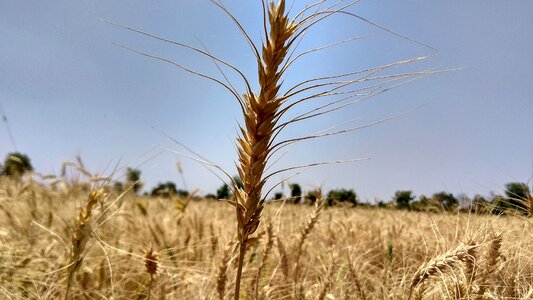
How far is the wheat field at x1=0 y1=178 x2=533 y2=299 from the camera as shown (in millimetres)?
1421

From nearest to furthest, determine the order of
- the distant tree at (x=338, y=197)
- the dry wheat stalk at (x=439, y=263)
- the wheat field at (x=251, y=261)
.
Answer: the dry wheat stalk at (x=439, y=263), the wheat field at (x=251, y=261), the distant tree at (x=338, y=197)

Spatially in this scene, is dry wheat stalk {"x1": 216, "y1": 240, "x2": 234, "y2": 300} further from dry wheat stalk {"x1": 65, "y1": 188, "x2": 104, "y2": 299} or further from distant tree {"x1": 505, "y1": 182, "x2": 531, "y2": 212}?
distant tree {"x1": 505, "y1": 182, "x2": 531, "y2": 212}

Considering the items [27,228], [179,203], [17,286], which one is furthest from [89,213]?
[179,203]

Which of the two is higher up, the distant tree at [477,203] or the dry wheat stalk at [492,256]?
the distant tree at [477,203]

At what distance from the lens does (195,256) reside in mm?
2891

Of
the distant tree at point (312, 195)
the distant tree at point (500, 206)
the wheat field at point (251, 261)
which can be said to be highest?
the distant tree at point (312, 195)

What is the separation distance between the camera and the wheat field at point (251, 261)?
4.66 feet

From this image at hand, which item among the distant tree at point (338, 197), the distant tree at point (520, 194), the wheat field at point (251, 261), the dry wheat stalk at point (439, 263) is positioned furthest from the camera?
the distant tree at point (338, 197)

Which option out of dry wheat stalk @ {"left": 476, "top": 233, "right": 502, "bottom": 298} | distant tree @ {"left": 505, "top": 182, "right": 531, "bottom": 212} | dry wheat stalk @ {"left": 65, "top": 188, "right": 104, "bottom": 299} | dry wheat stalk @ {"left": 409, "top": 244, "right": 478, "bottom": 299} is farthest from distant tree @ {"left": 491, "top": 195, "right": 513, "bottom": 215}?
dry wheat stalk @ {"left": 65, "top": 188, "right": 104, "bottom": 299}

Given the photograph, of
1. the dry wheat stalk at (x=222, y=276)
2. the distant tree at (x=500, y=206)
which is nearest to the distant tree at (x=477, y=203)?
the distant tree at (x=500, y=206)

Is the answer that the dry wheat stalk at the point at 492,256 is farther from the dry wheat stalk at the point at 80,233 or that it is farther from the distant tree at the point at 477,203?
the dry wheat stalk at the point at 80,233

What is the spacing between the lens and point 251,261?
279cm

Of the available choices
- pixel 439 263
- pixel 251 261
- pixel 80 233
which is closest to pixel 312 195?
pixel 251 261

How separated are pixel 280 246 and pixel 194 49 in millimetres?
1456
